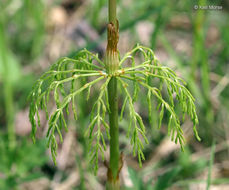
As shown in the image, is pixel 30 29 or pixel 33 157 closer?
pixel 33 157

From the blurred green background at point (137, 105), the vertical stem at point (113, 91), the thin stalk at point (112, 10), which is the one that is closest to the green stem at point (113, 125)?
the vertical stem at point (113, 91)

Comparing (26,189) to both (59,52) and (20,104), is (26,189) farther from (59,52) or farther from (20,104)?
(59,52)

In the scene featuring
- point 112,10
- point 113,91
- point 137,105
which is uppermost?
point 112,10

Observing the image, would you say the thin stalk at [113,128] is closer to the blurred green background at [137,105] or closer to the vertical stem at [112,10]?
the vertical stem at [112,10]

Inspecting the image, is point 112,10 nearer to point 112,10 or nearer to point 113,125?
point 112,10

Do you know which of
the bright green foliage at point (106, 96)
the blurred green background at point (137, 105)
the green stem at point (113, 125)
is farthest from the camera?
the blurred green background at point (137, 105)

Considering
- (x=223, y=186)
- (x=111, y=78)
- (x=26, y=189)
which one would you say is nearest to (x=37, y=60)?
(x=26, y=189)

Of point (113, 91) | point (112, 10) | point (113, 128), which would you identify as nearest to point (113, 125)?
point (113, 128)

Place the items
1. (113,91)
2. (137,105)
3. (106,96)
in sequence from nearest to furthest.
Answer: (106,96)
(113,91)
(137,105)

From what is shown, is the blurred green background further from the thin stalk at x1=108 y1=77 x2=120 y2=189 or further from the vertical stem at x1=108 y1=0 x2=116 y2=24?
the vertical stem at x1=108 y1=0 x2=116 y2=24
